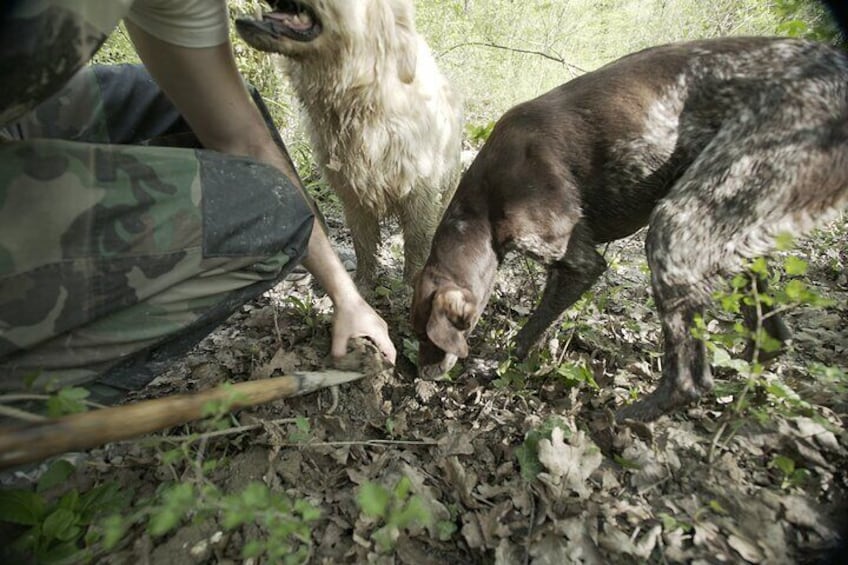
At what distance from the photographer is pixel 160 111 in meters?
3.01

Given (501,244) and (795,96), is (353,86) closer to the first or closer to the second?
(501,244)

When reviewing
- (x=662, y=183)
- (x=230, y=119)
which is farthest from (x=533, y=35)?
(x=230, y=119)

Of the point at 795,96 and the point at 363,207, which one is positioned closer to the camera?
the point at 795,96

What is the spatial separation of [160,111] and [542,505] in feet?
9.80

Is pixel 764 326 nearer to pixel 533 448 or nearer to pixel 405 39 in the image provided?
pixel 533 448

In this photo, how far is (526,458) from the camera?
2.14m

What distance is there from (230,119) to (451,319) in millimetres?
1617

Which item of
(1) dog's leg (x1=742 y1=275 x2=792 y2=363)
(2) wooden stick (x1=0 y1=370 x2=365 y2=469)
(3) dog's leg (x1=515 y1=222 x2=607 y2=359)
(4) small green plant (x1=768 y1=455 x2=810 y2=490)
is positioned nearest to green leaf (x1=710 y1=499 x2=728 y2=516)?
(4) small green plant (x1=768 y1=455 x2=810 y2=490)

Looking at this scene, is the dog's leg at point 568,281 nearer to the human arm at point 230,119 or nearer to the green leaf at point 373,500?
the human arm at point 230,119

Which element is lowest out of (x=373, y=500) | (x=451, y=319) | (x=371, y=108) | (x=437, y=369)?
(x=437, y=369)

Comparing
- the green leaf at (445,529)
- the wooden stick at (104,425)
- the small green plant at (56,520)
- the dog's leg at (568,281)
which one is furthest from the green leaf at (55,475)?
the dog's leg at (568,281)

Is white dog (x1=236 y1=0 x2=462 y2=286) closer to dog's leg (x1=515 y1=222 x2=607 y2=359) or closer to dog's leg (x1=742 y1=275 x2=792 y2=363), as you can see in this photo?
dog's leg (x1=515 y1=222 x2=607 y2=359)

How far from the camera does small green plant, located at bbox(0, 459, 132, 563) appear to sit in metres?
1.68

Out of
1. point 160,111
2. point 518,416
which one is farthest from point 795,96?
point 160,111
